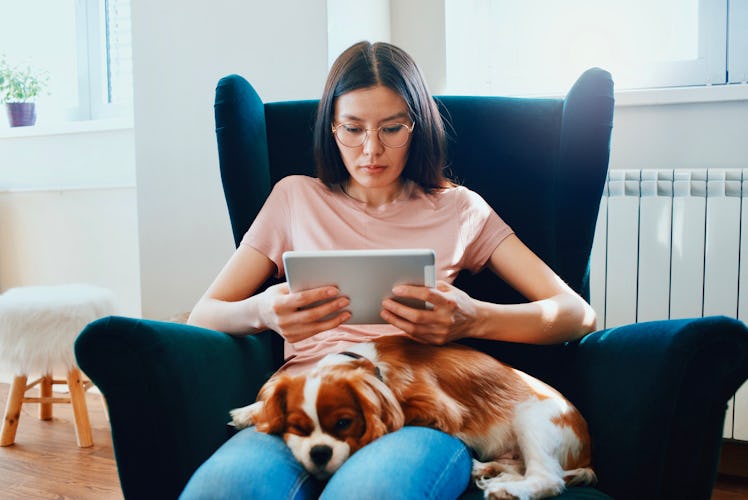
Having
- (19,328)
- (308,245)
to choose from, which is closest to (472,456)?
(308,245)

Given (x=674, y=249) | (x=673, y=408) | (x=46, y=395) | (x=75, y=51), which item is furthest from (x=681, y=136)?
(x=75, y=51)

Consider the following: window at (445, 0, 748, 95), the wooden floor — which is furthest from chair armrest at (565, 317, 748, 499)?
window at (445, 0, 748, 95)

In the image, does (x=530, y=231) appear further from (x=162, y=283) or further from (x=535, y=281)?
(x=162, y=283)

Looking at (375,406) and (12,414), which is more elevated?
(375,406)

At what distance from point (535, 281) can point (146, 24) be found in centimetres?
165

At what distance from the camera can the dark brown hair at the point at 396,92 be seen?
46.1 inches

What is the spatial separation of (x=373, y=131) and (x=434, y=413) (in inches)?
20.3

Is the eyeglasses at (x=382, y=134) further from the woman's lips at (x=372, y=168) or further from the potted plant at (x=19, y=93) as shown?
the potted plant at (x=19, y=93)

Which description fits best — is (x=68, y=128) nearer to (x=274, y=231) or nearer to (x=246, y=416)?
(x=274, y=231)

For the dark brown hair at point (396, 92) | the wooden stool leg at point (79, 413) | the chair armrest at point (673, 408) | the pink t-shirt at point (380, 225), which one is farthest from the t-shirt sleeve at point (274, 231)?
the wooden stool leg at point (79, 413)

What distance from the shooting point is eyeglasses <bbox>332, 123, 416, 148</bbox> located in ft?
3.86

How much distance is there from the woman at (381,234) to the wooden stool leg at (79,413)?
134 cm

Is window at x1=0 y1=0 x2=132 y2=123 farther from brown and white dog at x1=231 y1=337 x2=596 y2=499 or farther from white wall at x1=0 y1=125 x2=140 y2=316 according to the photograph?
brown and white dog at x1=231 y1=337 x2=596 y2=499

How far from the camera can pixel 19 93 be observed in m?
3.14
